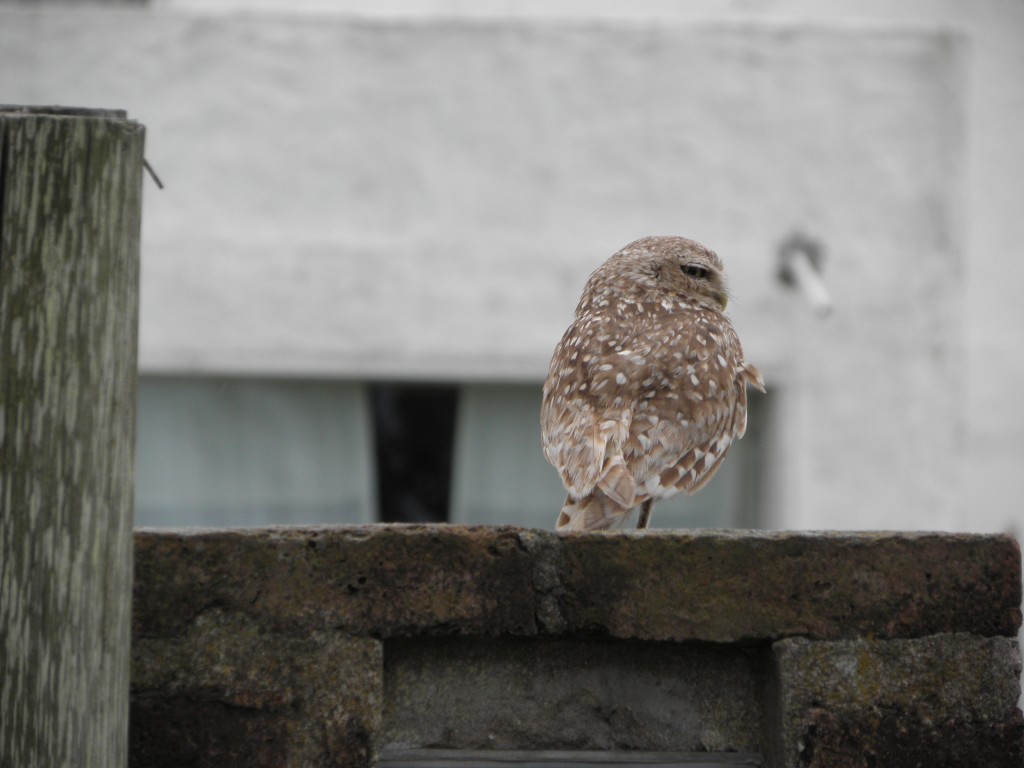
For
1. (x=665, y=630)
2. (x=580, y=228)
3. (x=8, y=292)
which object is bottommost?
(x=665, y=630)

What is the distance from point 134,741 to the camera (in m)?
2.91

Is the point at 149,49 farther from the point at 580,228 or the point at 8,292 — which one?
the point at 8,292

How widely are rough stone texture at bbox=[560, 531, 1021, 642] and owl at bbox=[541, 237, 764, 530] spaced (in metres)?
0.80

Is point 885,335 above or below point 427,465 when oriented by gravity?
above

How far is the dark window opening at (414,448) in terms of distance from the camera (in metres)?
9.52

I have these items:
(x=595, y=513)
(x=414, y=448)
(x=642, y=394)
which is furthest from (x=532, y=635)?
(x=414, y=448)

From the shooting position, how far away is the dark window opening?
9523 millimetres

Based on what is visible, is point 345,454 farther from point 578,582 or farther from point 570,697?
point 578,582

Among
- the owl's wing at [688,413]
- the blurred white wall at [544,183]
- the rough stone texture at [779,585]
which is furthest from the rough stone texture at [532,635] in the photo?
the blurred white wall at [544,183]

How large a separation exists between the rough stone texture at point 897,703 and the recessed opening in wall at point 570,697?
128 mm

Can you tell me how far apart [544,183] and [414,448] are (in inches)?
70.9

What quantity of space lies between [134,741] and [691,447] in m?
1.74

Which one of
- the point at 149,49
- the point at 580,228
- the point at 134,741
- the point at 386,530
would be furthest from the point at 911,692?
the point at 149,49

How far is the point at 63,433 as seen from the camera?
8.13 feet
